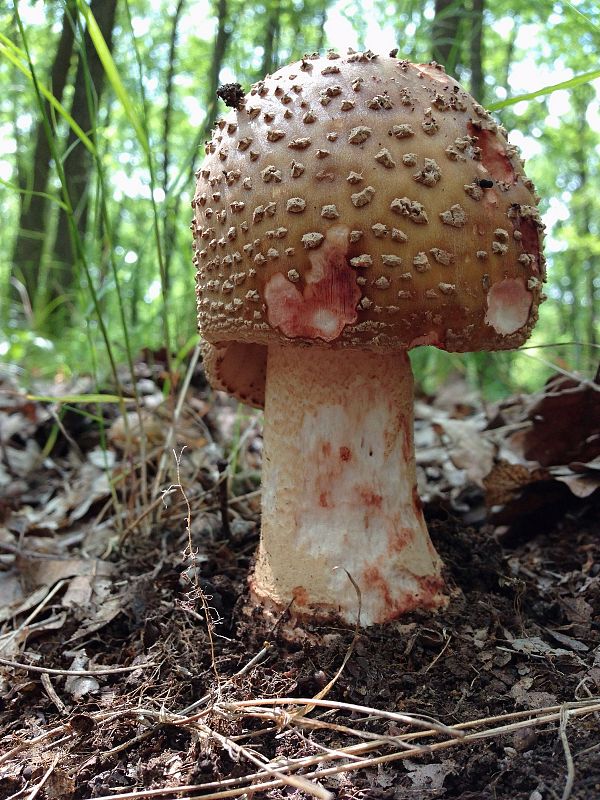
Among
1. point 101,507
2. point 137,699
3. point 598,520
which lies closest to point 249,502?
point 101,507

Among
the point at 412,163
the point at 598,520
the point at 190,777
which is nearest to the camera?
the point at 190,777

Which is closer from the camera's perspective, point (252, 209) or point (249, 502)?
point (252, 209)

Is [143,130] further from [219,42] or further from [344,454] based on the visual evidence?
[219,42]

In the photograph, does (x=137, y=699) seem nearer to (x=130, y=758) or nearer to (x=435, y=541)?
(x=130, y=758)

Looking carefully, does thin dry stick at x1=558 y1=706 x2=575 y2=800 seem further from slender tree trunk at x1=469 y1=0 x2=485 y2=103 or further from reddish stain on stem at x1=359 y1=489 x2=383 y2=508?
slender tree trunk at x1=469 y1=0 x2=485 y2=103

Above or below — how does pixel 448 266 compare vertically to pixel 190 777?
above

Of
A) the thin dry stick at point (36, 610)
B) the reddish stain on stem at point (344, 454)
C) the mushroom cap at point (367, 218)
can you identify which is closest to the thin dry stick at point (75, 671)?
the thin dry stick at point (36, 610)

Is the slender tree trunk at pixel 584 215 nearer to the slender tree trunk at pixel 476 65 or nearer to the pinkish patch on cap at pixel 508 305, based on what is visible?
the slender tree trunk at pixel 476 65
